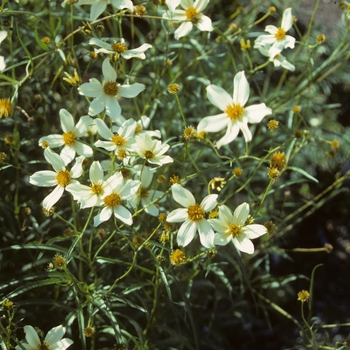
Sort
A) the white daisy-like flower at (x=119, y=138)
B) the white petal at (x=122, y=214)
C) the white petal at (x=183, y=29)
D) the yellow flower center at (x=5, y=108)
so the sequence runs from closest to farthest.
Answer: the white petal at (x=122, y=214), the white daisy-like flower at (x=119, y=138), the yellow flower center at (x=5, y=108), the white petal at (x=183, y=29)

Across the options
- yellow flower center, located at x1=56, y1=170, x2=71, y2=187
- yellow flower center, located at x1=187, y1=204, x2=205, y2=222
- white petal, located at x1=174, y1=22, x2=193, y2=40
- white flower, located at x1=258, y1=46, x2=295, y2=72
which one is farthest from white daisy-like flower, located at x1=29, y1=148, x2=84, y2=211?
white flower, located at x1=258, y1=46, x2=295, y2=72

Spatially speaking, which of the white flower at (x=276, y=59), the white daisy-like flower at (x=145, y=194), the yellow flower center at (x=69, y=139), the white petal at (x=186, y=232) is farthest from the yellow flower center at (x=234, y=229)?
the white flower at (x=276, y=59)

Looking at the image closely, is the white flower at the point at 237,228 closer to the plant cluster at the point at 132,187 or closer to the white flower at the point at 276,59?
the plant cluster at the point at 132,187

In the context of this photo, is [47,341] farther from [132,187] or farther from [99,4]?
[99,4]

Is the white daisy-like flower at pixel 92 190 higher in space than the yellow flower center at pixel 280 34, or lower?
lower

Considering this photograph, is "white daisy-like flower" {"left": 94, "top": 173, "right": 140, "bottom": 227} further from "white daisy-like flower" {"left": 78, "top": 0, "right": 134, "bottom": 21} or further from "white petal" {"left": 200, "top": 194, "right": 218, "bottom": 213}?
"white daisy-like flower" {"left": 78, "top": 0, "right": 134, "bottom": 21}

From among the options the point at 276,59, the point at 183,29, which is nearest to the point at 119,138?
the point at 183,29
